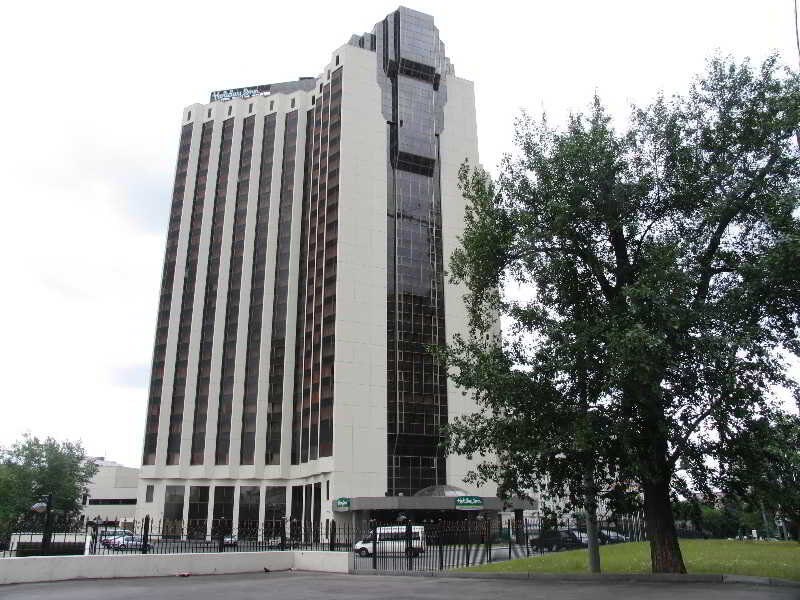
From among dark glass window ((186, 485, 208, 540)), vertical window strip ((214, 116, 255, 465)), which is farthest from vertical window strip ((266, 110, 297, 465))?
dark glass window ((186, 485, 208, 540))

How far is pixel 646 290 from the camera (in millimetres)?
17125

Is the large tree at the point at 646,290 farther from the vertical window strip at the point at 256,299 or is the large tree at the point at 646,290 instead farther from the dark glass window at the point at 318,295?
the vertical window strip at the point at 256,299

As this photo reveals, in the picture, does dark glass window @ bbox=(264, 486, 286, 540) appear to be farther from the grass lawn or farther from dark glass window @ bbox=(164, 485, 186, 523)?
the grass lawn

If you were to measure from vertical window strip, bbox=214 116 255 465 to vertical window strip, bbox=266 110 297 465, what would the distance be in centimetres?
521

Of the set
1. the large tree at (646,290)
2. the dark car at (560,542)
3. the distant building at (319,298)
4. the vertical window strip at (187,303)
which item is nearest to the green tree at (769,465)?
the large tree at (646,290)

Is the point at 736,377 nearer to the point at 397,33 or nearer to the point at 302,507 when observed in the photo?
the point at 302,507

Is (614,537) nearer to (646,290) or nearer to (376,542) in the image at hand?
(376,542)

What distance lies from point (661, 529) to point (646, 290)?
285 inches

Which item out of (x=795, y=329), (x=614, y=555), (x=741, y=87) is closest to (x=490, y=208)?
(x=741, y=87)

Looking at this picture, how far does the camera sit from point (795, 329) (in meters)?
19.0

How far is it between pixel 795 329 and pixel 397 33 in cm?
7325

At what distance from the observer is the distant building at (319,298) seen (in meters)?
67.8

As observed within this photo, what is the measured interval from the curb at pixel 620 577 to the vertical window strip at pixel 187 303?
219ft

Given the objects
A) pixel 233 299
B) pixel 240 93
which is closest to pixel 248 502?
pixel 233 299
